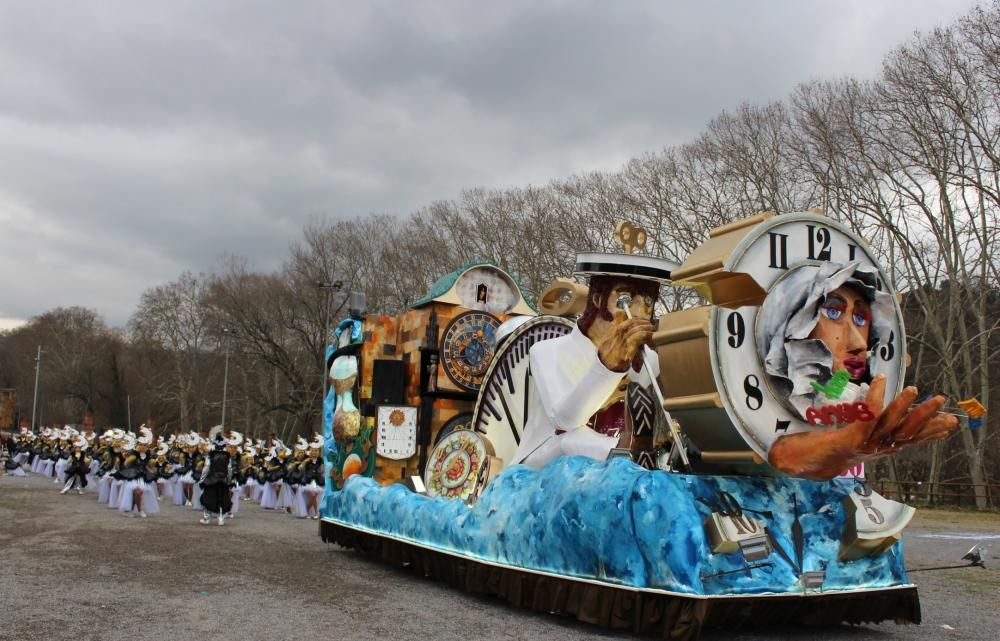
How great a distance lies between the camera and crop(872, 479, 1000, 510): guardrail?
25.6 meters

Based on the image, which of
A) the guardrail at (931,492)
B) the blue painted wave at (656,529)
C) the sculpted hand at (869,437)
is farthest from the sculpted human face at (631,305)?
the guardrail at (931,492)

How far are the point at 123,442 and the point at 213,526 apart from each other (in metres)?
5.03

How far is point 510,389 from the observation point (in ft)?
33.2

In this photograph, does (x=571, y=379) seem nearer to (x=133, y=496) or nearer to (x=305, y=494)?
(x=305, y=494)

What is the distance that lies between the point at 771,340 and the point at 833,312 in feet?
1.71

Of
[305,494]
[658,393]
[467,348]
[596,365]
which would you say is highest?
[467,348]

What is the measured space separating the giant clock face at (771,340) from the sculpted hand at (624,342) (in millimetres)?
1405

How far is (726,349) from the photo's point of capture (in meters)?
6.55

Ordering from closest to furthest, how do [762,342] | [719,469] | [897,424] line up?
[897,424]
[762,342]
[719,469]

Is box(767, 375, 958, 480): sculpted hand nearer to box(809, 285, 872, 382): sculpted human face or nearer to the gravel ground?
box(809, 285, 872, 382): sculpted human face

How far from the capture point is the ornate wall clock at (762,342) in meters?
6.54

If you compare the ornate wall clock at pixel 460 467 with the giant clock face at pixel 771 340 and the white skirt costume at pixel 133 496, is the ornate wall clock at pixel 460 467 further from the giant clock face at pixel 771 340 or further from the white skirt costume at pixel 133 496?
the white skirt costume at pixel 133 496

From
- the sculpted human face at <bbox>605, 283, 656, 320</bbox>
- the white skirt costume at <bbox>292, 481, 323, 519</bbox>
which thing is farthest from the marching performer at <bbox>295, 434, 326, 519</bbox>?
the sculpted human face at <bbox>605, 283, 656, 320</bbox>

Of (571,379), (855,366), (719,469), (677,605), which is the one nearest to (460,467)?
(571,379)
